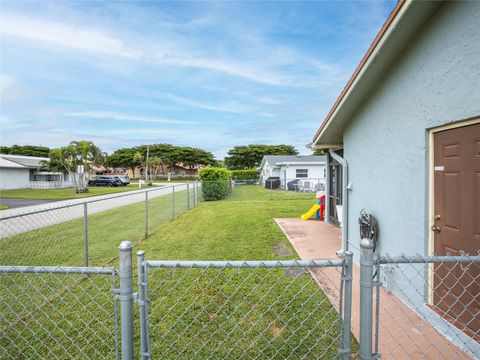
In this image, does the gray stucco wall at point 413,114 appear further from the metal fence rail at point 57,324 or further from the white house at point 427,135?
the metal fence rail at point 57,324

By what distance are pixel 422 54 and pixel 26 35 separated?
13157 mm

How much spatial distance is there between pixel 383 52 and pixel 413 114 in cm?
96

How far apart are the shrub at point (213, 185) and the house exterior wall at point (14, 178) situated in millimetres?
22713

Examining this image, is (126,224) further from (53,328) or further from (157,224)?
(53,328)

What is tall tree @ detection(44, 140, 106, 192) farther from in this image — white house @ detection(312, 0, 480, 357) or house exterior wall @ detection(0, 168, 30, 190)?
white house @ detection(312, 0, 480, 357)

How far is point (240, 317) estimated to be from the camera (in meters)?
3.48

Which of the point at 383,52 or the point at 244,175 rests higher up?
the point at 383,52

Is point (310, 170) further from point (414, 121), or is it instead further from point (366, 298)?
point (366, 298)

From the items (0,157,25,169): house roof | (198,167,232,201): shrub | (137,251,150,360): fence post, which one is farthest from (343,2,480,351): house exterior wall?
(0,157,25,169): house roof

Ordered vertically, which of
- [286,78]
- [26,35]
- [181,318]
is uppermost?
[286,78]

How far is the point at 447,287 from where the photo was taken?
3004 millimetres

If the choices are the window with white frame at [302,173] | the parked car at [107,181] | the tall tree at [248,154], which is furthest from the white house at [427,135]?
the tall tree at [248,154]

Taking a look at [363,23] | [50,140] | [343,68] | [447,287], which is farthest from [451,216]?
[50,140]

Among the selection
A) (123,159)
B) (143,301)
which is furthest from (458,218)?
(123,159)
